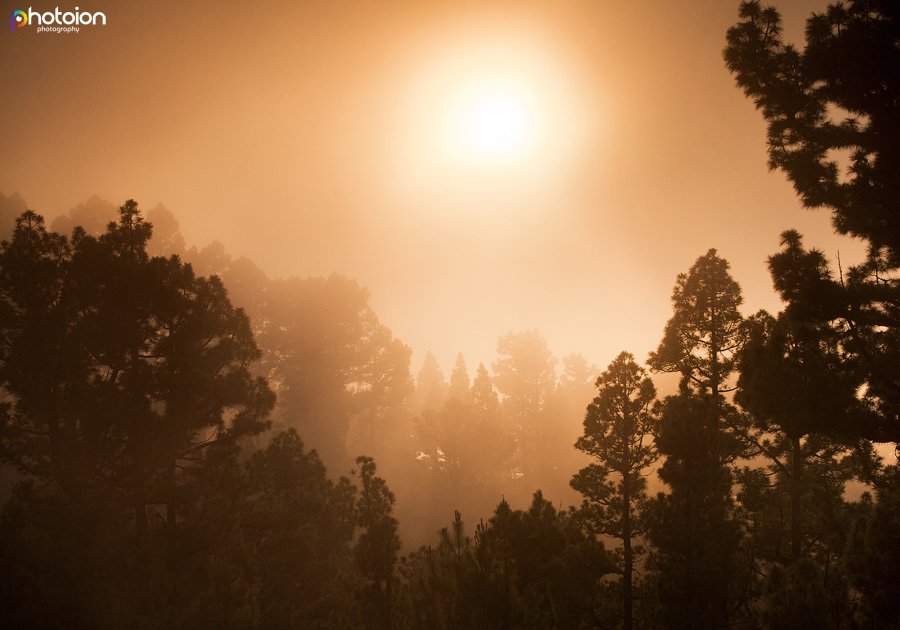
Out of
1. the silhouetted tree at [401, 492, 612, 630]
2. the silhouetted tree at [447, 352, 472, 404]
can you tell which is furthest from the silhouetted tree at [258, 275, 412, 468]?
the silhouetted tree at [401, 492, 612, 630]

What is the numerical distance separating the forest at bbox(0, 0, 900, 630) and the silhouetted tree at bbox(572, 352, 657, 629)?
11 centimetres

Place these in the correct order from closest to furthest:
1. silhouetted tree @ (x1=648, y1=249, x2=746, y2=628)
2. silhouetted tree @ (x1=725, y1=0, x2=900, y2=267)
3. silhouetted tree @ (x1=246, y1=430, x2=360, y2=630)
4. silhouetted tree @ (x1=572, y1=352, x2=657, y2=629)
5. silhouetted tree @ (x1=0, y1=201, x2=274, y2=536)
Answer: silhouetted tree @ (x1=725, y1=0, x2=900, y2=267)
silhouetted tree @ (x1=648, y1=249, x2=746, y2=628)
silhouetted tree @ (x1=0, y1=201, x2=274, y2=536)
silhouetted tree @ (x1=246, y1=430, x2=360, y2=630)
silhouetted tree @ (x1=572, y1=352, x2=657, y2=629)

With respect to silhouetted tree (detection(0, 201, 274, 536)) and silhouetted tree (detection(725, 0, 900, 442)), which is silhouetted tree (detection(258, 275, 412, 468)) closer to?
silhouetted tree (detection(0, 201, 274, 536))

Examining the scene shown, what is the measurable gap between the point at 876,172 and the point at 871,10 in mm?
2994

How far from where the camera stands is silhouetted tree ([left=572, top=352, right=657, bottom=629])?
15844 millimetres

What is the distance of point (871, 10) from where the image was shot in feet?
25.1

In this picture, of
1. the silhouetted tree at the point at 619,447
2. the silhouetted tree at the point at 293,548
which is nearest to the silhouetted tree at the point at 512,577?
the silhouetted tree at the point at 619,447

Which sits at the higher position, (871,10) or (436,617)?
(871,10)

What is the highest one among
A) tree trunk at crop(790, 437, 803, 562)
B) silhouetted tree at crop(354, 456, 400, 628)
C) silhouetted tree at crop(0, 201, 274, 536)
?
silhouetted tree at crop(0, 201, 274, 536)

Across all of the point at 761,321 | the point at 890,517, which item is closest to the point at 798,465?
the point at 761,321

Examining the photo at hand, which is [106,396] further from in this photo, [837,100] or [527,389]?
[527,389]

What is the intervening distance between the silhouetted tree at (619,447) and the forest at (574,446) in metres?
0.11

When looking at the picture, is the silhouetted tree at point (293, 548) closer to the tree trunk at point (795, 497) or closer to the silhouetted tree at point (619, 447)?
the silhouetted tree at point (619, 447)

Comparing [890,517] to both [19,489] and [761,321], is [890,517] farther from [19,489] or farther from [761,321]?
[19,489]
